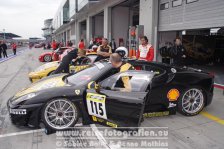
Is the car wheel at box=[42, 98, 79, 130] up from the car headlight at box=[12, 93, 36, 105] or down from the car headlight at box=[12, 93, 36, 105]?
down

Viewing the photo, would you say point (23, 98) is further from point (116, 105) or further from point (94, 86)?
point (116, 105)

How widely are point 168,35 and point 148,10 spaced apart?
190 cm

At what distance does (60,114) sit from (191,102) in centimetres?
263

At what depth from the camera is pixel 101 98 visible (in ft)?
12.1

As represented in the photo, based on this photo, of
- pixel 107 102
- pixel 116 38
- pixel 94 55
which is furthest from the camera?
pixel 116 38

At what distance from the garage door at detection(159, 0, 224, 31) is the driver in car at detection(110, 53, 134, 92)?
4916 mm

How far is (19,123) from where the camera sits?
3818mm

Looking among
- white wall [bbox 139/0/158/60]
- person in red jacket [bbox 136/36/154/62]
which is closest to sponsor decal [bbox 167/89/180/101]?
person in red jacket [bbox 136/36/154/62]

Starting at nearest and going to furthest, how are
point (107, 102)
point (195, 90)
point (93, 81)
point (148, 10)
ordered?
point (107, 102) < point (93, 81) < point (195, 90) < point (148, 10)

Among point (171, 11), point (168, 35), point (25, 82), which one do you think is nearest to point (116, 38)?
point (168, 35)

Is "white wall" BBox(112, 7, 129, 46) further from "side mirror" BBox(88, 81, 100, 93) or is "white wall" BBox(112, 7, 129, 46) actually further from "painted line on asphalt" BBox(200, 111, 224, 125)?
"side mirror" BBox(88, 81, 100, 93)

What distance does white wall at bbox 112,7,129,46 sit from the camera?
19350 mm

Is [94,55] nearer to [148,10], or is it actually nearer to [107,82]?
[107,82]

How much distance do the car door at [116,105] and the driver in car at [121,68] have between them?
7 centimetres
